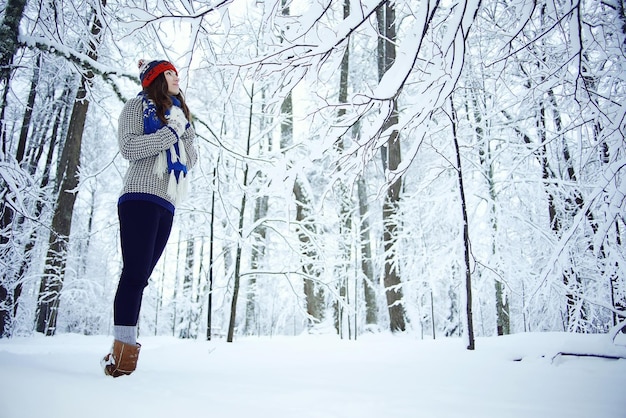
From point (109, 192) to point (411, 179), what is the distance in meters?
11.4

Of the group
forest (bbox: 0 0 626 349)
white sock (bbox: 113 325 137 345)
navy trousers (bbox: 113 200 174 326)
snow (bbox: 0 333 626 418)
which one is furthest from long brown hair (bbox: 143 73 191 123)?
snow (bbox: 0 333 626 418)

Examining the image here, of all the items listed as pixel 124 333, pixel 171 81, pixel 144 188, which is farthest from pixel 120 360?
pixel 171 81

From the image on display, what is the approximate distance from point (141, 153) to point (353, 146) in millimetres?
1117

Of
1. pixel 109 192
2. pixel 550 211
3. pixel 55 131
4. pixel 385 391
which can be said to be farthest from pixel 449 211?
pixel 109 192

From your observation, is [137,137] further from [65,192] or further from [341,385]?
[65,192]

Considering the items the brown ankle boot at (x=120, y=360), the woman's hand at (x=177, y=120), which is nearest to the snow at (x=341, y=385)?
the brown ankle boot at (x=120, y=360)

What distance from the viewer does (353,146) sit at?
183 centimetres

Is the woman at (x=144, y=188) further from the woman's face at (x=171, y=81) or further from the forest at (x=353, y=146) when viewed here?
the forest at (x=353, y=146)

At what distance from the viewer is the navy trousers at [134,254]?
5.49 feet

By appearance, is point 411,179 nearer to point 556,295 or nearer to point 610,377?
point 556,295

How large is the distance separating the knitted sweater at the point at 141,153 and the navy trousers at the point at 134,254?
57 mm

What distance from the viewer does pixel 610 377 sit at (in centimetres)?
175

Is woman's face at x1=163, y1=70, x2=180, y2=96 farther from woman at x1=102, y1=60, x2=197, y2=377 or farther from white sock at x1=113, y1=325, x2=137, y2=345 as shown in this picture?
white sock at x1=113, y1=325, x2=137, y2=345

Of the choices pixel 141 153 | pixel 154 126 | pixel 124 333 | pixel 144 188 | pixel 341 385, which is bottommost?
pixel 341 385
